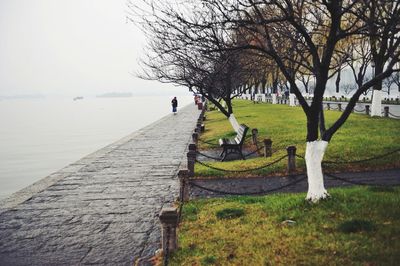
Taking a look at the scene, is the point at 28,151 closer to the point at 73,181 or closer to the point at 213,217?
the point at 73,181

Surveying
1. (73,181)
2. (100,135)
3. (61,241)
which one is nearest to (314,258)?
(61,241)

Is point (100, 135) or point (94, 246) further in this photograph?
point (100, 135)

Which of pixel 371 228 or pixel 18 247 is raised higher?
pixel 371 228

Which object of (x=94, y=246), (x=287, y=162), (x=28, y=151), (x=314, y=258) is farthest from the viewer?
(x=28, y=151)

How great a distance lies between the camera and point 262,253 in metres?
5.03

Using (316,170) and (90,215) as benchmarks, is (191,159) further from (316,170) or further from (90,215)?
(316,170)

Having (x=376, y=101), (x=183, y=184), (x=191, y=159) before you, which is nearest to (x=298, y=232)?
(x=183, y=184)

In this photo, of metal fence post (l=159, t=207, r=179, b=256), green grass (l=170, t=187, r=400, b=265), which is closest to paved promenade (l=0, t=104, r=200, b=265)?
metal fence post (l=159, t=207, r=179, b=256)

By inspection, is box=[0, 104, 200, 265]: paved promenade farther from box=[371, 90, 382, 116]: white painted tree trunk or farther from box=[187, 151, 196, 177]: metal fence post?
box=[371, 90, 382, 116]: white painted tree trunk

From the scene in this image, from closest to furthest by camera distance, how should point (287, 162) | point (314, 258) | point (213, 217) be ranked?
point (314, 258) < point (213, 217) < point (287, 162)

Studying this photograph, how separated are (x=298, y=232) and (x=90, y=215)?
423 cm

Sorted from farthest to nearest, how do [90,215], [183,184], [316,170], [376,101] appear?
[376,101] < [183,184] < [90,215] < [316,170]

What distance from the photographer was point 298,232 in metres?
5.62

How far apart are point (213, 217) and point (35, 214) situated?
3888 mm
